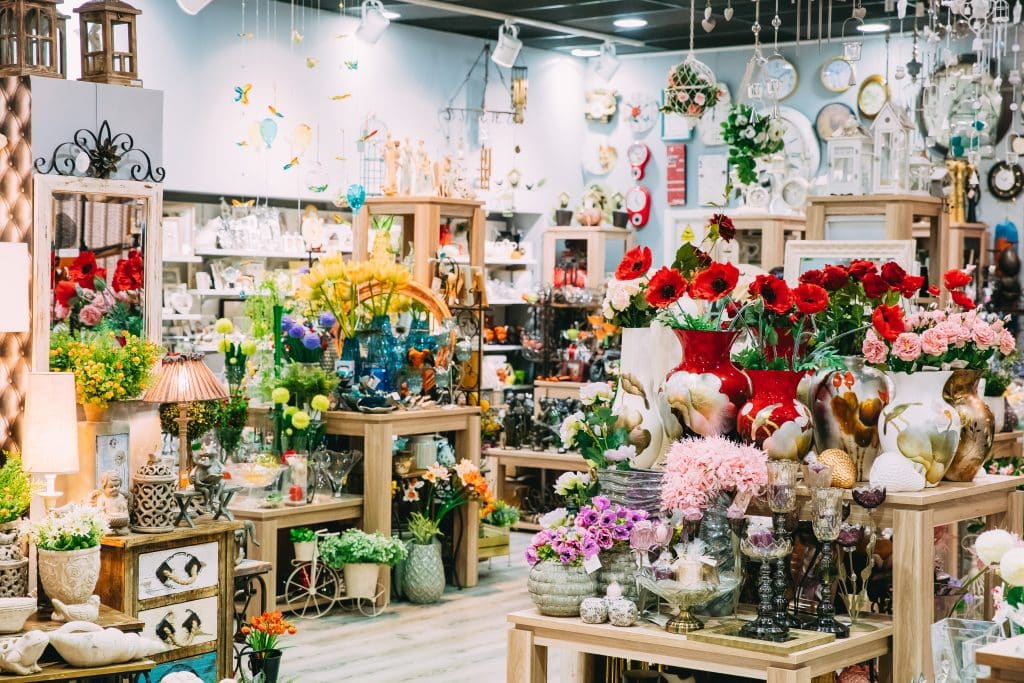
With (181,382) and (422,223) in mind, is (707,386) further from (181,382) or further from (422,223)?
(422,223)

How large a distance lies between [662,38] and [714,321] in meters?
8.38

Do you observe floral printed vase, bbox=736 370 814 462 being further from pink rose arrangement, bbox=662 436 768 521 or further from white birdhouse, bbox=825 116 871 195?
white birdhouse, bbox=825 116 871 195

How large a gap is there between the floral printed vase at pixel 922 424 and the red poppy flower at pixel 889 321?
204 millimetres

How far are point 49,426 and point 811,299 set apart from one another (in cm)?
240

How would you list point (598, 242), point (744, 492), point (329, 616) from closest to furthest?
point (744, 492) < point (329, 616) < point (598, 242)

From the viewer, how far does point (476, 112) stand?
39.5 feet

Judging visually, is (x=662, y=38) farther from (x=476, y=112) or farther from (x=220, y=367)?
(x=220, y=367)

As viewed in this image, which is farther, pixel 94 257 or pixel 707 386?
pixel 94 257

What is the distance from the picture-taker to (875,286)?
163 inches

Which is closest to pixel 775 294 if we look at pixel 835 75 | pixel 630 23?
pixel 630 23

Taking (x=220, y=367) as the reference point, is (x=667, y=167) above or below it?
above

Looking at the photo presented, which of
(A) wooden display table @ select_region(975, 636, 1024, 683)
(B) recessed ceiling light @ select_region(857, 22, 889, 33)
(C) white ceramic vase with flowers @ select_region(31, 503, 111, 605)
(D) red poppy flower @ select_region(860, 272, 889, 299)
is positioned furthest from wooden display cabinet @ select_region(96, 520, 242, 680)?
(B) recessed ceiling light @ select_region(857, 22, 889, 33)

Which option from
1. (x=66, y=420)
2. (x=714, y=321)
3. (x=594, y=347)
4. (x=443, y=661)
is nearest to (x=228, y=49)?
(x=594, y=347)

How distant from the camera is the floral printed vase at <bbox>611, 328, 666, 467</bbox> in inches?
169
